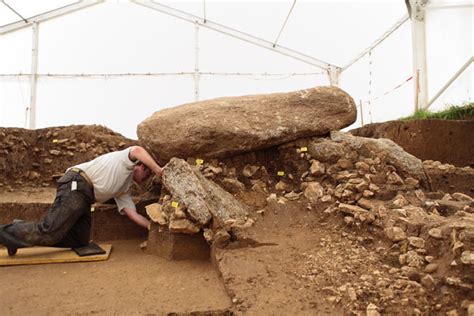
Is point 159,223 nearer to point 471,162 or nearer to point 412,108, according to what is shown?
point 471,162

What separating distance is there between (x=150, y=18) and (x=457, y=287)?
890 centimetres

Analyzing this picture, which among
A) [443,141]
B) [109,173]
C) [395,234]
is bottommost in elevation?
[395,234]

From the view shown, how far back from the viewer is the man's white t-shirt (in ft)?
10.3

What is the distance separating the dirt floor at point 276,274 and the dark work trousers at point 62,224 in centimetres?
27

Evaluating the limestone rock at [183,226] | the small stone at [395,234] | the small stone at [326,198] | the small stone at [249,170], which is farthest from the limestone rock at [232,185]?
the small stone at [395,234]

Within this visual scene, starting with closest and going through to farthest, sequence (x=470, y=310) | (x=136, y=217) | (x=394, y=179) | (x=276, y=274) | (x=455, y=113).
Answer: (x=470, y=310) → (x=276, y=274) → (x=394, y=179) → (x=136, y=217) → (x=455, y=113)

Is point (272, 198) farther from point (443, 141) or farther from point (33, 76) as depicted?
point (33, 76)

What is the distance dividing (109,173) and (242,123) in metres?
1.29

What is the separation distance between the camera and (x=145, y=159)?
315cm

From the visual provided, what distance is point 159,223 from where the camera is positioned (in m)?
2.85

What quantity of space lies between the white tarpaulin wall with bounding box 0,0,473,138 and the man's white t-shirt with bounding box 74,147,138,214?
18.8 ft

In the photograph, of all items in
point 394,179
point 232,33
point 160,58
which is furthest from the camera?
point 232,33

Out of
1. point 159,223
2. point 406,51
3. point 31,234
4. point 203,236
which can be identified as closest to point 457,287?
point 203,236

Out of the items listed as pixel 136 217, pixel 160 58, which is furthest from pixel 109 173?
pixel 160 58
